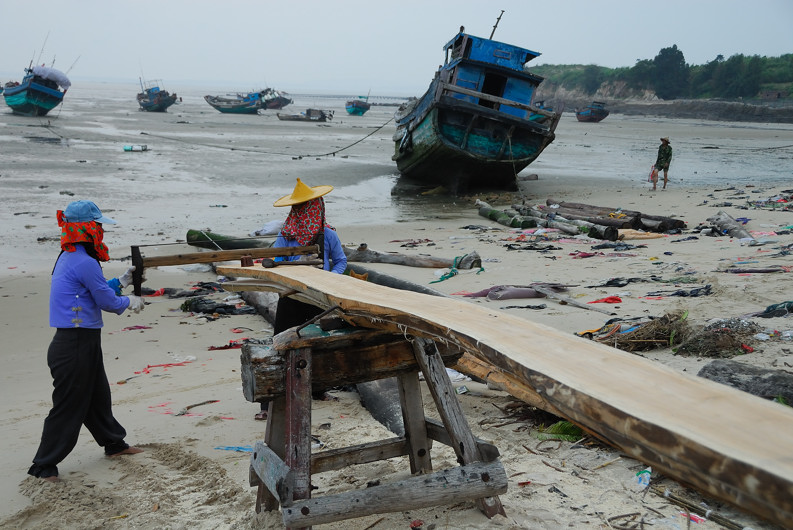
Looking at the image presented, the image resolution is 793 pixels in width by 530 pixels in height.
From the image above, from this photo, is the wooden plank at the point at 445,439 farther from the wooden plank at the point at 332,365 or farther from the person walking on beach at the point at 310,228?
the person walking on beach at the point at 310,228

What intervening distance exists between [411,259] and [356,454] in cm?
673

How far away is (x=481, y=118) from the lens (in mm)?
18734

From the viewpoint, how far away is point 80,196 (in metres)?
17.1

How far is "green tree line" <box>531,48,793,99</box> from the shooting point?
227 ft

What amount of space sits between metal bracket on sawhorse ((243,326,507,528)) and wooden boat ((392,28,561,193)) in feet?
49.9

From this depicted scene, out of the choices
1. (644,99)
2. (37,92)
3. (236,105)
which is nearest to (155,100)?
(236,105)

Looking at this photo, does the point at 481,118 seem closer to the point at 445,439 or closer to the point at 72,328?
the point at 72,328

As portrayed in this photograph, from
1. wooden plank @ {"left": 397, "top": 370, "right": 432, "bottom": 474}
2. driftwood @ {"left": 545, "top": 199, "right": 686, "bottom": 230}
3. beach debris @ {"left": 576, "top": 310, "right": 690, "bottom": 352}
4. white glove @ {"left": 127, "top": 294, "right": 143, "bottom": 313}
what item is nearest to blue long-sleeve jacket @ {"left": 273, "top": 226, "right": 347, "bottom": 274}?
white glove @ {"left": 127, "top": 294, "right": 143, "bottom": 313}

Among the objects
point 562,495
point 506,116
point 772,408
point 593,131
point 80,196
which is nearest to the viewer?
point 772,408

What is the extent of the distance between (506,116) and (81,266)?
15848 millimetres

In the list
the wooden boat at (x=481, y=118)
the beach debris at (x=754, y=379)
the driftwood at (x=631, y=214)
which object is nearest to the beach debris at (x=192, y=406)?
the beach debris at (x=754, y=379)

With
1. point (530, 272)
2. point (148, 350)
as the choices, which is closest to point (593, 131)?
point (530, 272)

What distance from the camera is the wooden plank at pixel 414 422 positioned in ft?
11.6

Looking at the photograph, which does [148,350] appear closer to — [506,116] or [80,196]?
[80,196]
